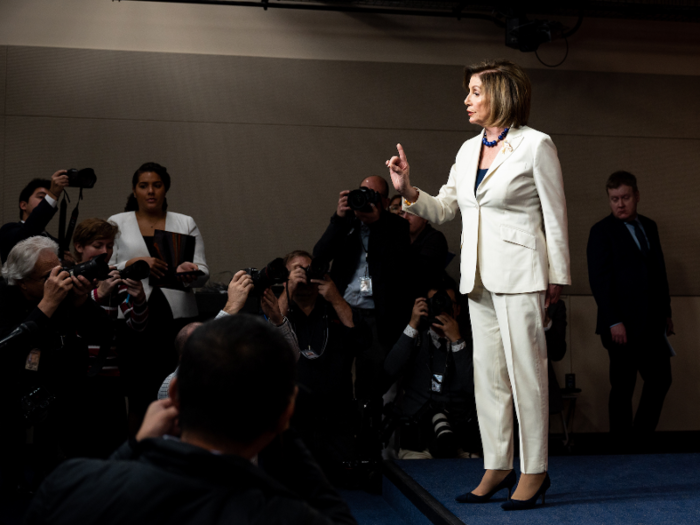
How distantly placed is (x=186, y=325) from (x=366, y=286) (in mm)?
1069

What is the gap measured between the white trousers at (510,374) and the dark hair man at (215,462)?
4.34 ft

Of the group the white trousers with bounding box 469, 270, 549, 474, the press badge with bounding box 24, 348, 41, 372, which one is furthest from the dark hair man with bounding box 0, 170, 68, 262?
the white trousers with bounding box 469, 270, 549, 474

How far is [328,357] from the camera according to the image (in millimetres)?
3160

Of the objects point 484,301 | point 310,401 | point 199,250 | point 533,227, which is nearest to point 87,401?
point 199,250

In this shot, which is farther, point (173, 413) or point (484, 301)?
point (484, 301)

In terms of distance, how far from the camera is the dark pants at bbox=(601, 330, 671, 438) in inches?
149

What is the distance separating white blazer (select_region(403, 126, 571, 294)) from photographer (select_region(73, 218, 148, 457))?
1.36 metres

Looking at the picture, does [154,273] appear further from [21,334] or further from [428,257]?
[428,257]

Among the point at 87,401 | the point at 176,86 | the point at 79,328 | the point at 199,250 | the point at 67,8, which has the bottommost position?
the point at 87,401

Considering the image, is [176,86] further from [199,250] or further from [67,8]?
[199,250]

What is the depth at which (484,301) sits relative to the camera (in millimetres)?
2248

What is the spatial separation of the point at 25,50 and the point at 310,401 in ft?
13.8

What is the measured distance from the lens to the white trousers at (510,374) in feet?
6.95

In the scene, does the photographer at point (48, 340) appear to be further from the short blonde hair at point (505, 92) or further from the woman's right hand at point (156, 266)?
the short blonde hair at point (505, 92)
